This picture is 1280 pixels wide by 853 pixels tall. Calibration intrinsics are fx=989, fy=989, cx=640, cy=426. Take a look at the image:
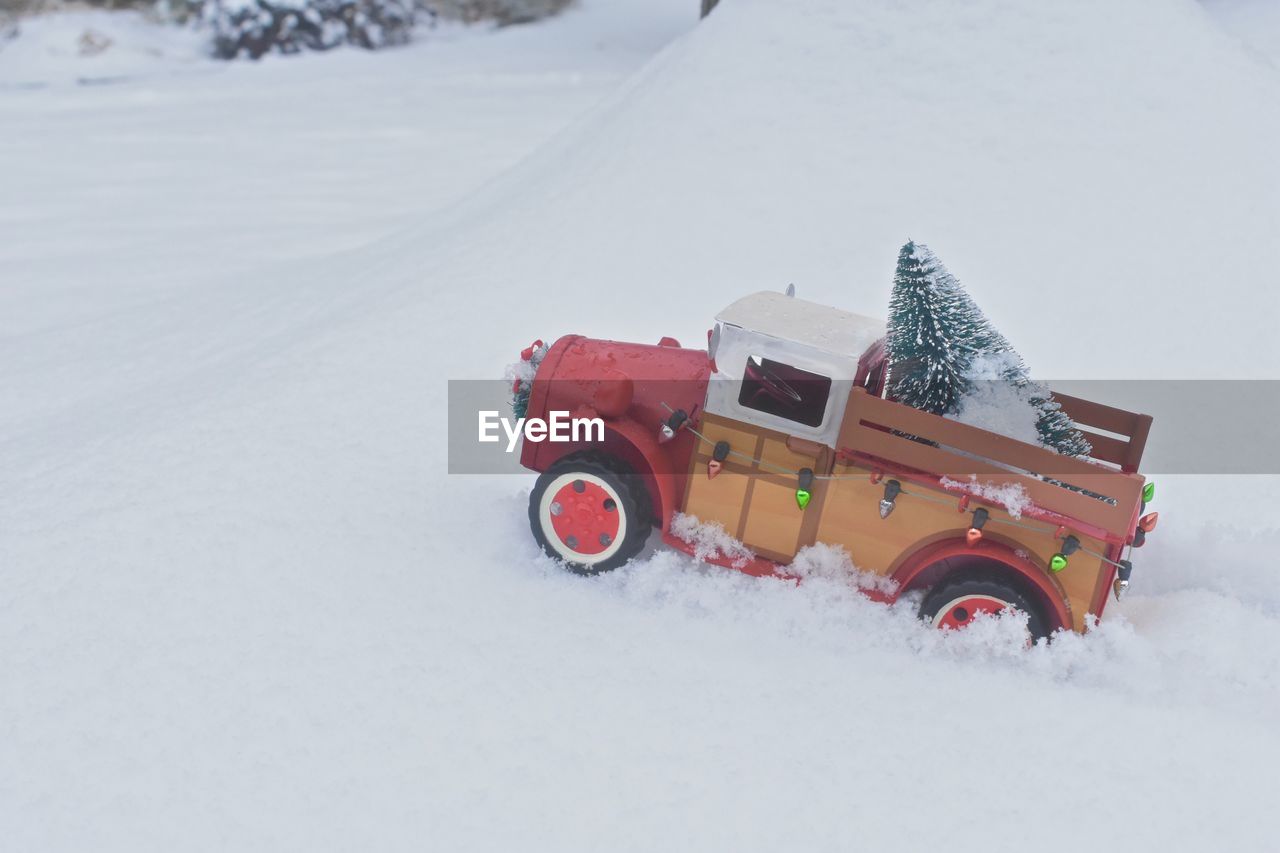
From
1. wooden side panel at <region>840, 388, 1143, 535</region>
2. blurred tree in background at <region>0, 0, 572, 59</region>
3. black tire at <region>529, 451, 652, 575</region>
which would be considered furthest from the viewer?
blurred tree in background at <region>0, 0, 572, 59</region>

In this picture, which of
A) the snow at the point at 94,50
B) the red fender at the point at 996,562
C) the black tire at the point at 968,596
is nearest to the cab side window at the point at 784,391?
the red fender at the point at 996,562

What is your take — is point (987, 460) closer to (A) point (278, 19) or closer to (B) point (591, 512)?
(B) point (591, 512)

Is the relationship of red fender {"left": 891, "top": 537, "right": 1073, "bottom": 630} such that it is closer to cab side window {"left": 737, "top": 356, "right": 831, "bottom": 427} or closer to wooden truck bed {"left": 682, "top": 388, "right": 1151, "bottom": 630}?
wooden truck bed {"left": 682, "top": 388, "right": 1151, "bottom": 630}

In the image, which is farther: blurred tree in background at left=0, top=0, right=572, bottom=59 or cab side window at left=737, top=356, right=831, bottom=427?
blurred tree in background at left=0, top=0, right=572, bottom=59

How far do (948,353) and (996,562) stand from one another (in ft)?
2.38

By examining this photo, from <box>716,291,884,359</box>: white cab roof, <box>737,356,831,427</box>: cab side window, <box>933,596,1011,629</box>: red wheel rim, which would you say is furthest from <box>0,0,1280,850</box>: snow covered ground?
<box>716,291,884,359</box>: white cab roof

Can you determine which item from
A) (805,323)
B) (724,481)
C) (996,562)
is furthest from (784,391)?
(996,562)

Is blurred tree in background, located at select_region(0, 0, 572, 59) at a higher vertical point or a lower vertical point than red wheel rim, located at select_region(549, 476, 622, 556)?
higher

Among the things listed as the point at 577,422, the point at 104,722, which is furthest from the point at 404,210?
the point at 104,722

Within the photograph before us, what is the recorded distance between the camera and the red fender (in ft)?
10.7

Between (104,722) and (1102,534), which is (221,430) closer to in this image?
(104,722)

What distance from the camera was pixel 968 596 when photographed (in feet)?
10.9

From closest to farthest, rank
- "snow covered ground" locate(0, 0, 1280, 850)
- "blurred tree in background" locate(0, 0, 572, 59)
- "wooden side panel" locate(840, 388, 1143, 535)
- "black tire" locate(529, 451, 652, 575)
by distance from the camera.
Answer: "snow covered ground" locate(0, 0, 1280, 850)
"wooden side panel" locate(840, 388, 1143, 535)
"black tire" locate(529, 451, 652, 575)
"blurred tree in background" locate(0, 0, 572, 59)

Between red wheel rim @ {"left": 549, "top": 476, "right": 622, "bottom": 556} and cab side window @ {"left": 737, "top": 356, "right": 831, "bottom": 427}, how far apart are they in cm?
61
